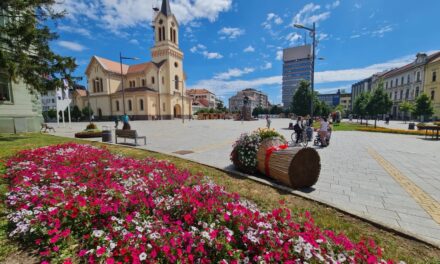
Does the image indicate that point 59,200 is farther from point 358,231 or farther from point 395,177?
point 395,177

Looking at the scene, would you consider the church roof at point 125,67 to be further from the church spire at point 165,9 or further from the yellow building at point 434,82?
the yellow building at point 434,82

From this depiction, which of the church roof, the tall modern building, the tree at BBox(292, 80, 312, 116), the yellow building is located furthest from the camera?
the tall modern building

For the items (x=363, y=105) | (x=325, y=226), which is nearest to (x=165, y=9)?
(x=363, y=105)

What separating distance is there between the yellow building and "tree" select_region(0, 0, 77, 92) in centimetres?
6800

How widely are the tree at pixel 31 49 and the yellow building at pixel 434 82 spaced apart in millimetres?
68004

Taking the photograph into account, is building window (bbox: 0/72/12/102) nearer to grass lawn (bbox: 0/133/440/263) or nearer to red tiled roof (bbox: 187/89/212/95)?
grass lawn (bbox: 0/133/440/263)

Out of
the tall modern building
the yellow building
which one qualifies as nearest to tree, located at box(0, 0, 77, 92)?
the yellow building

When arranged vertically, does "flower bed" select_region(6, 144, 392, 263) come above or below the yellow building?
below

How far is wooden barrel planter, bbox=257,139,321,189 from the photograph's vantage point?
4.73 meters

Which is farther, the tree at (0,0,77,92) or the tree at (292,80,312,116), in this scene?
the tree at (292,80,312,116)

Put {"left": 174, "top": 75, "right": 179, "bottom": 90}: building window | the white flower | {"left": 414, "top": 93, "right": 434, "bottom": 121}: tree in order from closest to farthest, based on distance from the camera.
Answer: the white flower < {"left": 414, "top": 93, "right": 434, "bottom": 121}: tree < {"left": 174, "top": 75, "right": 179, "bottom": 90}: building window

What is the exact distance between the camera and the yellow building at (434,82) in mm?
46831

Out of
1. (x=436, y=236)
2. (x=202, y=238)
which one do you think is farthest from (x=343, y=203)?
(x=202, y=238)

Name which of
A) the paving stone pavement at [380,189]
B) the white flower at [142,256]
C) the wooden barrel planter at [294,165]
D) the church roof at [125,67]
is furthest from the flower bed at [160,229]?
the church roof at [125,67]
